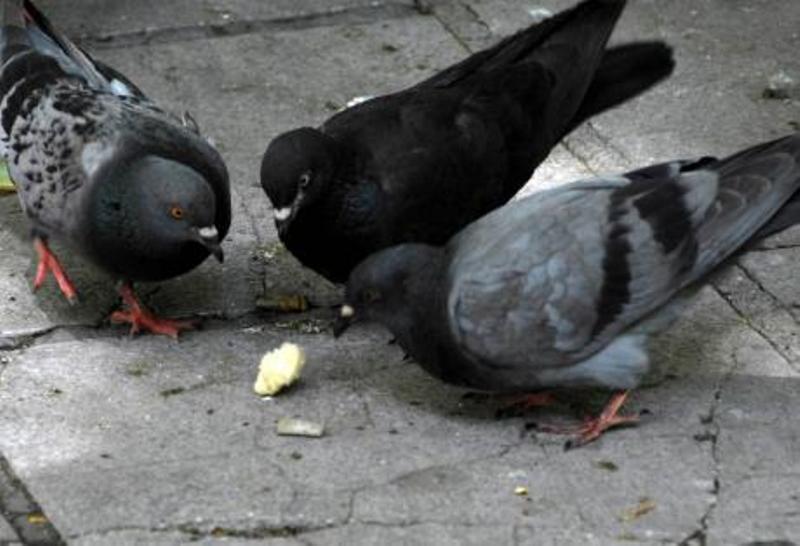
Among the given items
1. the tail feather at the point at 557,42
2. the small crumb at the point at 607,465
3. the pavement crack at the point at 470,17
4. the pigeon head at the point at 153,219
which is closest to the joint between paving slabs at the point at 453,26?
the pavement crack at the point at 470,17

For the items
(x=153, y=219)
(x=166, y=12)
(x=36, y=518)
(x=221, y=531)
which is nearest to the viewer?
(x=221, y=531)

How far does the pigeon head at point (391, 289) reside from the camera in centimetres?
500

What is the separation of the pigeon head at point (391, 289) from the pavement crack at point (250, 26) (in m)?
2.93

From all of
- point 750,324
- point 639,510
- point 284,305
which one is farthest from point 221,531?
point 750,324

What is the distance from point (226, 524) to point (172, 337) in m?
1.22

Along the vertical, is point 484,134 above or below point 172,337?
above

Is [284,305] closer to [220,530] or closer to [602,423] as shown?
[602,423]

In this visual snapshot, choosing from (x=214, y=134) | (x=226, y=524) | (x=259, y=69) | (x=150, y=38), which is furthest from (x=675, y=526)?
(x=150, y=38)

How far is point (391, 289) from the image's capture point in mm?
5008

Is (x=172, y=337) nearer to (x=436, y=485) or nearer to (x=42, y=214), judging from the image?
(x=42, y=214)

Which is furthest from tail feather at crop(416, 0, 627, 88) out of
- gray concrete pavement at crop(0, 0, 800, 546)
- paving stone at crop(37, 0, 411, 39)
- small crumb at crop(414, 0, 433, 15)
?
paving stone at crop(37, 0, 411, 39)

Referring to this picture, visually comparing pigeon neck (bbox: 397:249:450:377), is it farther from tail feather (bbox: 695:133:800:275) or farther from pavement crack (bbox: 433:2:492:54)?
pavement crack (bbox: 433:2:492:54)

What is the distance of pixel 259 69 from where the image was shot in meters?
7.41

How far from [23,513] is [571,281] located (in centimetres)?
159
